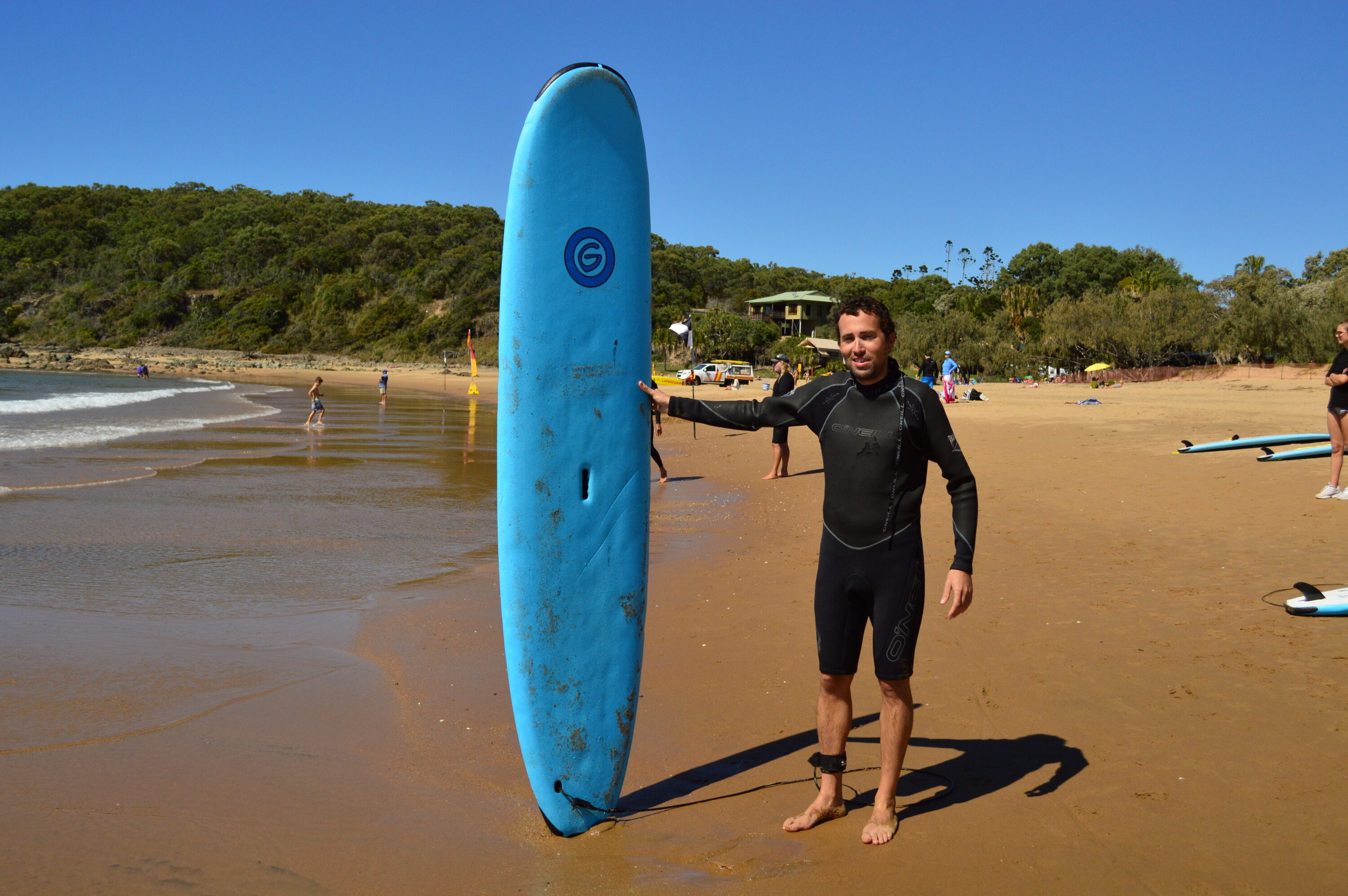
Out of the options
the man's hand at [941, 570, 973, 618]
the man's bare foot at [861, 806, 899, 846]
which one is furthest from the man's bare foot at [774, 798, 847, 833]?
the man's hand at [941, 570, 973, 618]

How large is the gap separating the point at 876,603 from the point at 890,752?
504 millimetres

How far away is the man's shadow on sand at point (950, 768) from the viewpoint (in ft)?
Result: 9.96

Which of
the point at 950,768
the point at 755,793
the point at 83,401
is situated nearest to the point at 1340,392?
the point at 950,768

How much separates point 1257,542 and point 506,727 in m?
5.44

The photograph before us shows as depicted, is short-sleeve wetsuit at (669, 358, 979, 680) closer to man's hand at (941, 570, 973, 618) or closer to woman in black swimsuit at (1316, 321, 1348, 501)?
man's hand at (941, 570, 973, 618)

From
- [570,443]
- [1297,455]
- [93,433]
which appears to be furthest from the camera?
[93,433]

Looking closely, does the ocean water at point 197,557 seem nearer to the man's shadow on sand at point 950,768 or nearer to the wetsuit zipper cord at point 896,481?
the man's shadow on sand at point 950,768

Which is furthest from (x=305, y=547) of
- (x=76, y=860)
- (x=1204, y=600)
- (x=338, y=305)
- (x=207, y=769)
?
(x=338, y=305)

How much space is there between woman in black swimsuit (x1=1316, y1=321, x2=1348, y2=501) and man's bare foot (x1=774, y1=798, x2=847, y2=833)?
22.2 feet

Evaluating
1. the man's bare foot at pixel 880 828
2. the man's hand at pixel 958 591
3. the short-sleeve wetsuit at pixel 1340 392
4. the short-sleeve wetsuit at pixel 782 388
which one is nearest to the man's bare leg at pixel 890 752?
the man's bare foot at pixel 880 828

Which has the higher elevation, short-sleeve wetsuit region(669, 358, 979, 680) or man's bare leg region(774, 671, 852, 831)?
→ short-sleeve wetsuit region(669, 358, 979, 680)

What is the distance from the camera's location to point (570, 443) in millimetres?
2906

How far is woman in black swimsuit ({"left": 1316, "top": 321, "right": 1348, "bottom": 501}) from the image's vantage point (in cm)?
743

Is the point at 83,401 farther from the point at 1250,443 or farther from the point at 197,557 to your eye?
the point at 1250,443
